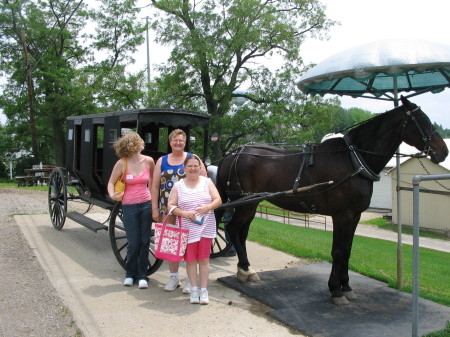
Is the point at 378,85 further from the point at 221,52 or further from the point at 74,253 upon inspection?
the point at 221,52

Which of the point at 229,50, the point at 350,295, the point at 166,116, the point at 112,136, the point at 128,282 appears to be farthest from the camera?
the point at 229,50

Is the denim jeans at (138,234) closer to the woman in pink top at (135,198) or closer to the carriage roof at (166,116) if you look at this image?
the woman in pink top at (135,198)

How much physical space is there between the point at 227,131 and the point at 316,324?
21.1 m

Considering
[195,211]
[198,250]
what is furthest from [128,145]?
[198,250]

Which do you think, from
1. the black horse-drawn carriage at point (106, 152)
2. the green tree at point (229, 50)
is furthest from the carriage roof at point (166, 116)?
the green tree at point (229, 50)

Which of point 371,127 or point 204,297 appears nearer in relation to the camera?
point 204,297

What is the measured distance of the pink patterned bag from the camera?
188 inches

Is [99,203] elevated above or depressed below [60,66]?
below

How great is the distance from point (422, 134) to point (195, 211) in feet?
8.91

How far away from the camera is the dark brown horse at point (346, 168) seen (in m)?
4.80

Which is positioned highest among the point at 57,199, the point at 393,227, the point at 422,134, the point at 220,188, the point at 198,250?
the point at 422,134

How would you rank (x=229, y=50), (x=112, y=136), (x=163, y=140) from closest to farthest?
1. (x=112, y=136)
2. (x=163, y=140)
3. (x=229, y=50)

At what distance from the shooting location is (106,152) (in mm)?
7145

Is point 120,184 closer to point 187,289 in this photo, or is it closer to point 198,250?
point 198,250
